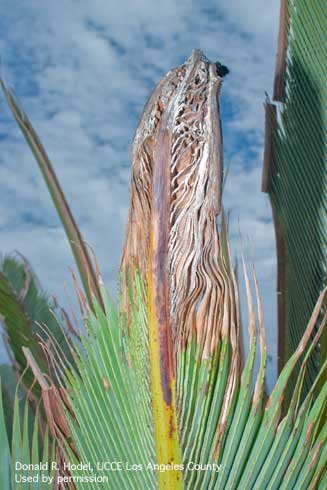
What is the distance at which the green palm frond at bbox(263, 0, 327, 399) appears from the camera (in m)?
1.83

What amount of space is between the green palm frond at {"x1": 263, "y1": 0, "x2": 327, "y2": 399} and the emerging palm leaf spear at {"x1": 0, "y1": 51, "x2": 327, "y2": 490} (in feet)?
3.38

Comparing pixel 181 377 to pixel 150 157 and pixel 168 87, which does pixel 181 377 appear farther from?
pixel 168 87

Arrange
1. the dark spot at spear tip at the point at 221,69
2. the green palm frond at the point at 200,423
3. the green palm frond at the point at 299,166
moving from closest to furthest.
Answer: the green palm frond at the point at 200,423 → the dark spot at spear tip at the point at 221,69 → the green palm frond at the point at 299,166

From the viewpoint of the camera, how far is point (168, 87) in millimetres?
891

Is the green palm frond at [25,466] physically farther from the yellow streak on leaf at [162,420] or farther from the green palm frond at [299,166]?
the green palm frond at [299,166]

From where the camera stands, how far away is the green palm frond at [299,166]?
1.83 metres

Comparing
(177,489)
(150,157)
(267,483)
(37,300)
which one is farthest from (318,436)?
(37,300)

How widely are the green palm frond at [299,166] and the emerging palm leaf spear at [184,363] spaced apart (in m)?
1.03

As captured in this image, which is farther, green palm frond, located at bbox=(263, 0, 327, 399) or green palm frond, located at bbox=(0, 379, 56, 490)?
green palm frond, located at bbox=(263, 0, 327, 399)

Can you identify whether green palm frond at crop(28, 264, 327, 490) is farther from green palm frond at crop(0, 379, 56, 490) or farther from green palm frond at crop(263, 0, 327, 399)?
green palm frond at crop(263, 0, 327, 399)

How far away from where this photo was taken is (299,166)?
1.95 m

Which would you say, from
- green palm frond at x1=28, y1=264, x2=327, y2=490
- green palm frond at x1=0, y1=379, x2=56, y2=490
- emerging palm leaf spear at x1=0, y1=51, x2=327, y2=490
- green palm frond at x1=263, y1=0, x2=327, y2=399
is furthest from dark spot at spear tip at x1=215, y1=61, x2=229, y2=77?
green palm frond at x1=263, y1=0, x2=327, y2=399

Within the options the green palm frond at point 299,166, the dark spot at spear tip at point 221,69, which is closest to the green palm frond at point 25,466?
the dark spot at spear tip at point 221,69

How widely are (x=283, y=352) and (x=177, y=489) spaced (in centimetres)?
127
